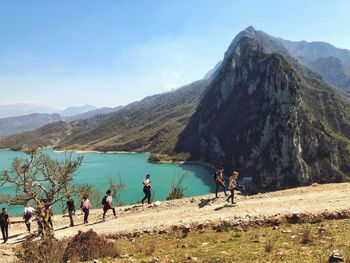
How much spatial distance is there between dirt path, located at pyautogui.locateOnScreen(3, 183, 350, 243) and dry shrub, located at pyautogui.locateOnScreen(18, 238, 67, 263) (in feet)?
24.4

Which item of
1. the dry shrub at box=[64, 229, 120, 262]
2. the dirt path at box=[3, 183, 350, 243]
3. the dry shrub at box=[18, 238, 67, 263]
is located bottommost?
the dirt path at box=[3, 183, 350, 243]

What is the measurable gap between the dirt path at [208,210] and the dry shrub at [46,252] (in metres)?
7.43

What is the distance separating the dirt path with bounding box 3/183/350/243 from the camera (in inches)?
961

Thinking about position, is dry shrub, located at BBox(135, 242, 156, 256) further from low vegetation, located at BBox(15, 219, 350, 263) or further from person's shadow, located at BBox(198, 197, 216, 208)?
person's shadow, located at BBox(198, 197, 216, 208)

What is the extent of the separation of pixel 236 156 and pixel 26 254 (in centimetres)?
18078

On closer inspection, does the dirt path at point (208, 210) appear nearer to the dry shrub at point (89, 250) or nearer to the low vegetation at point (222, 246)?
the low vegetation at point (222, 246)

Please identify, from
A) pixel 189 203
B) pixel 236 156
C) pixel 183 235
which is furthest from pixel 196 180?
pixel 183 235

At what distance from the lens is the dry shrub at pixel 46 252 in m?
15.4

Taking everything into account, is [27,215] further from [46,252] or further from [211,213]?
[46,252]

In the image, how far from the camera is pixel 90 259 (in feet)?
57.6

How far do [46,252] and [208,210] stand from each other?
14383 millimetres

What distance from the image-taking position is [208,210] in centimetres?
2783

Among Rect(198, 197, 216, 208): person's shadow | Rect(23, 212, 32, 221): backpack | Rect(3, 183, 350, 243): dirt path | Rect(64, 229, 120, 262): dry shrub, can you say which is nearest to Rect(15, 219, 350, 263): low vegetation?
Rect(64, 229, 120, 262): dry shrub

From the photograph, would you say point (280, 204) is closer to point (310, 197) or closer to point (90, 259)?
point (310, 197)
